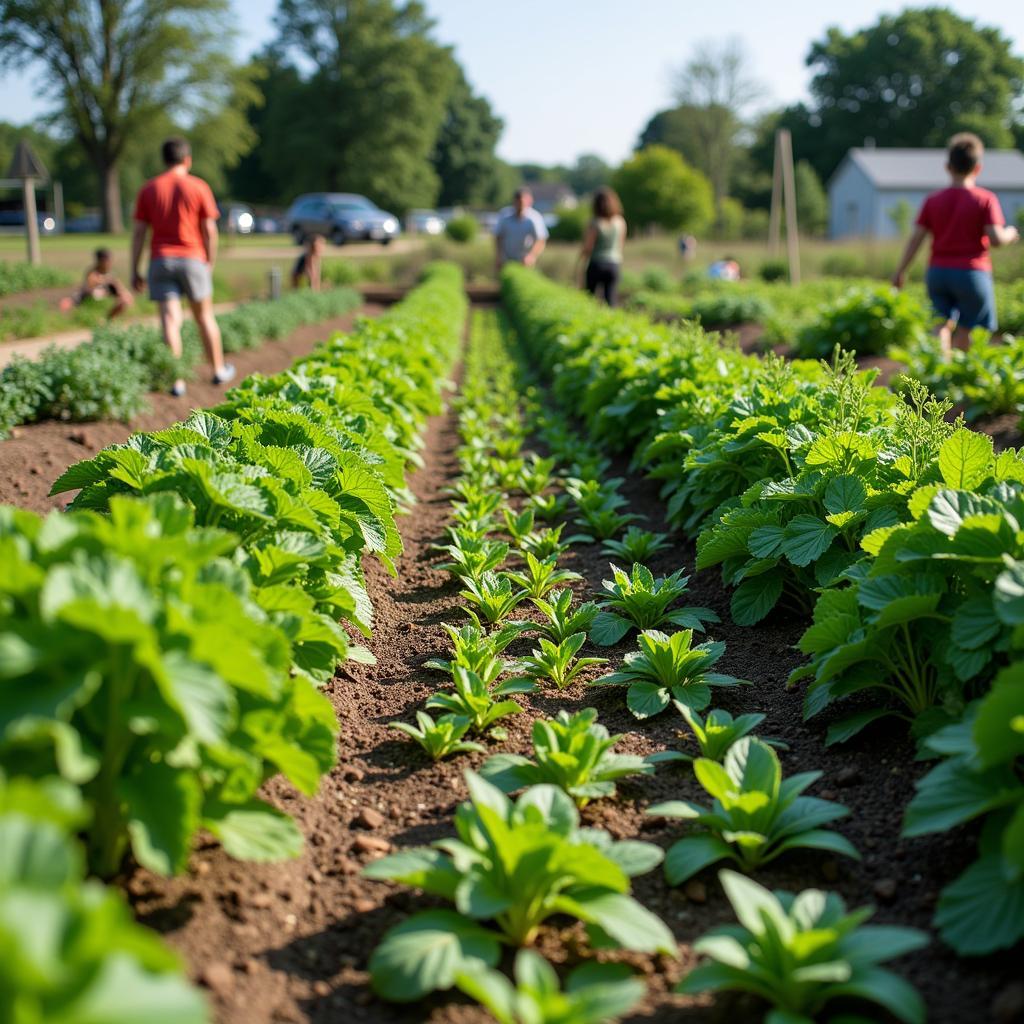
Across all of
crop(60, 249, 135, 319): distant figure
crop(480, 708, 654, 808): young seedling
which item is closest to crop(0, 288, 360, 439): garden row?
crop(480, 708, 654, 808): young seedling

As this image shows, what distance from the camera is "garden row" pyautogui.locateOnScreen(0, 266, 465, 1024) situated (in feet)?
4.39

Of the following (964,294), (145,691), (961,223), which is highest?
(961,223)

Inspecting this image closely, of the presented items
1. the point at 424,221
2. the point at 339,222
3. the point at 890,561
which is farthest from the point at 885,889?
the point at 424,221

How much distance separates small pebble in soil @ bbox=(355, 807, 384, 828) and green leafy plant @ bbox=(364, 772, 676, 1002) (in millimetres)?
467

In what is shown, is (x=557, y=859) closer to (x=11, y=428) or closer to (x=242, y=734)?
(x=242, y=734)

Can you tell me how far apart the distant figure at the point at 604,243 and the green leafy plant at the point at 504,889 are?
34.6 feet

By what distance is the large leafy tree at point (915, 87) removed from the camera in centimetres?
6788

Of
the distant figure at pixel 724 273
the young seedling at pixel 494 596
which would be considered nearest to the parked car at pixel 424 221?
the distant figure at pixel 724 273

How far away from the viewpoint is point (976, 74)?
6788 cm

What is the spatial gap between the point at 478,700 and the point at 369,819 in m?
0.59

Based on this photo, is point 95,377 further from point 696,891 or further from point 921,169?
point 921,169

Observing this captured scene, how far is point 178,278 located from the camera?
831 cm

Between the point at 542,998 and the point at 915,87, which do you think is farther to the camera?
the point at 915,87

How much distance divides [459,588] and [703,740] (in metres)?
2.05
